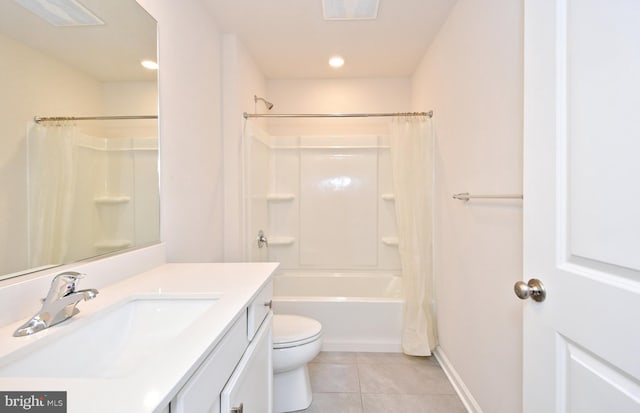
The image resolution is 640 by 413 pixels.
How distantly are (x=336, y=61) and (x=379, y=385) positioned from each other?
2589 millimetres

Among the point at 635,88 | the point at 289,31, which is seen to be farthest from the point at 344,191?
the point at 635,88

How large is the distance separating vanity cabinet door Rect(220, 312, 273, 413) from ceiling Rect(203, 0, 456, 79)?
74.3 inches

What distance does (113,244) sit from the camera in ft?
3.94

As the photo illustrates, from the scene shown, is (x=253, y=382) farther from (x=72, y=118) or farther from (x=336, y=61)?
(x=336, y=61)

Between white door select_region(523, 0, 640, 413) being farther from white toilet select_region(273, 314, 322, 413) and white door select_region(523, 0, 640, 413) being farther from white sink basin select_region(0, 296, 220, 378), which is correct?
white toilet select_region(273, 314, 322, 413)

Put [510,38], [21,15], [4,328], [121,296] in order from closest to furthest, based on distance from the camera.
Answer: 1. [4,328]
2. [21,15]
3. [121,296]
4. [510,38]

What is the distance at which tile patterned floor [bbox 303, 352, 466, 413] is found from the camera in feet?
5.98

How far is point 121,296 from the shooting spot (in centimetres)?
98

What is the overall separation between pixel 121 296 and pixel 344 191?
8.15 feet

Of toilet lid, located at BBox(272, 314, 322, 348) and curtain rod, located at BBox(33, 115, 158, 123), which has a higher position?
curtain rod, located at BBox(33, 115, 158, 123)

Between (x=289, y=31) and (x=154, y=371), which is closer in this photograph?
(x=154, y=371)

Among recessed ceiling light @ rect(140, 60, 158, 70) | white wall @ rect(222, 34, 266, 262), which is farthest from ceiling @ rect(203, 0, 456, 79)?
recessed ceiling light @ rect(140, 60, 158, 70)

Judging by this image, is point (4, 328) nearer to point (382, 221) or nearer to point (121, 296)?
point (121, 296)

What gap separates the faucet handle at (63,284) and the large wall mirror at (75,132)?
0.50ft
